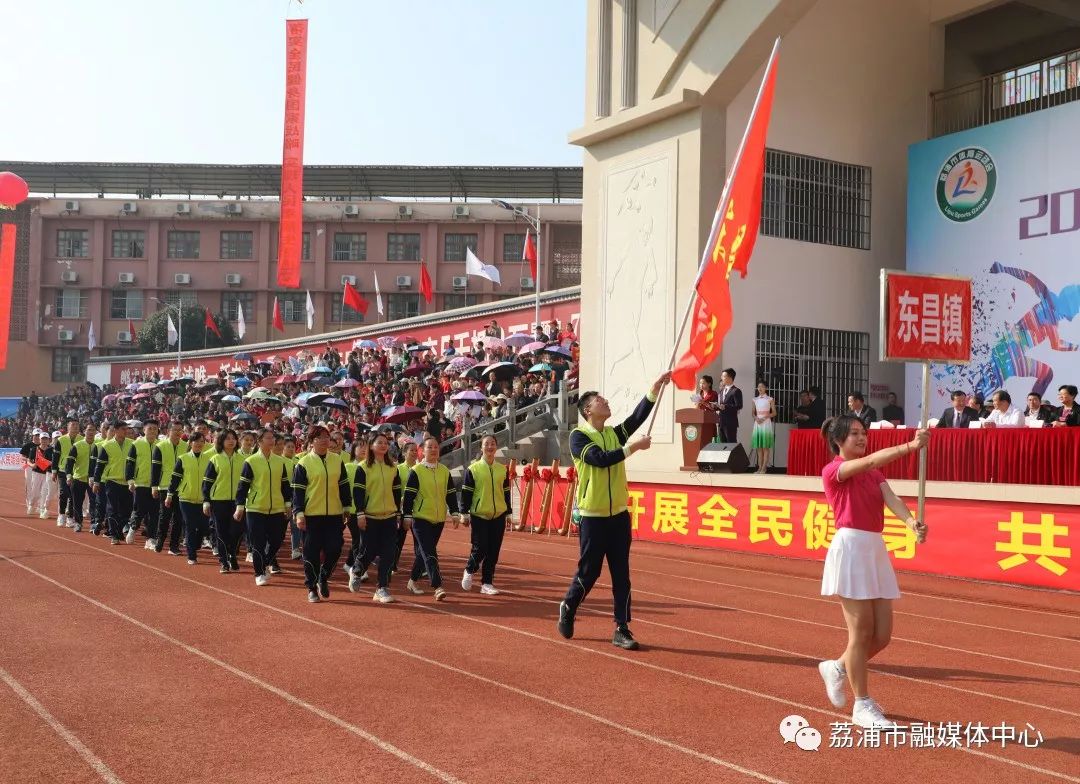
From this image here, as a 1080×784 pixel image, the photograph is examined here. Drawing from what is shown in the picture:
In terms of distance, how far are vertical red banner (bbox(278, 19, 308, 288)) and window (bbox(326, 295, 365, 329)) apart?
31.7 meters

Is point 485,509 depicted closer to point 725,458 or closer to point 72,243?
point 725,458

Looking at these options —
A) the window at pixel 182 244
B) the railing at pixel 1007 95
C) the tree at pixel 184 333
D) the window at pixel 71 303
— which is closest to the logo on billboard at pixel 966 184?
the railing at pixel 1007 95

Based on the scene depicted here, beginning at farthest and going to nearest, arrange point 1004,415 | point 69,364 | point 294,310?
1. point 69,364
2. point 294,310
3. point 1004,415

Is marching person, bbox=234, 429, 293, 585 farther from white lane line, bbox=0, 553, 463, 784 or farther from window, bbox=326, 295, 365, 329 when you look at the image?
window, bbox=326, 295, 365, 329

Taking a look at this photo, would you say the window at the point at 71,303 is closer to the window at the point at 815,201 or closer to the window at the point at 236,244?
the window at the point at 236,244

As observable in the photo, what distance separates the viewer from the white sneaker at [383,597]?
11.7 m

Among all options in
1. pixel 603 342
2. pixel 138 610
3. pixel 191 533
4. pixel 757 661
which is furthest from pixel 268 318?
pixel 757 661

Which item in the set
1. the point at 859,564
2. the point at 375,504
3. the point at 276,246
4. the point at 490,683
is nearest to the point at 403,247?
the point at 276,246

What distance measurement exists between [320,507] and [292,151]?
51.9 feet

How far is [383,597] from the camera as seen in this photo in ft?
38.4

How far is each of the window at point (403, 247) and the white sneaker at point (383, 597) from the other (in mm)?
46821

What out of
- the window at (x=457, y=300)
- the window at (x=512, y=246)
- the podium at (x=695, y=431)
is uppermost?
the window at (x=512, y=246)

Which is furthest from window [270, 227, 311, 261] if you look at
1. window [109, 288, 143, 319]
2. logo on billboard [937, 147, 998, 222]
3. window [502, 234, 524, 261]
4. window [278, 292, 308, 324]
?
logo on billboard [937, 147, 998, 222]

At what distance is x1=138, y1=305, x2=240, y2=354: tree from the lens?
184 feet
